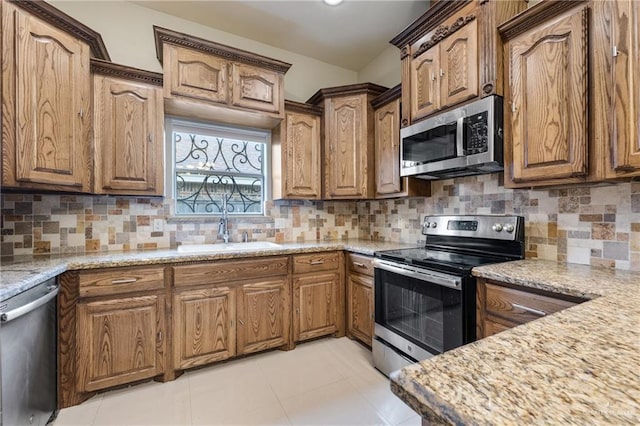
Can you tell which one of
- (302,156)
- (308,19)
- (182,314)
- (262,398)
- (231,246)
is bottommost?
(262,398)

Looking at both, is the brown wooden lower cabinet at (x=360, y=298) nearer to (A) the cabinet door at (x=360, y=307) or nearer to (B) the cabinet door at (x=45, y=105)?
(A) the cabinet door at (x=360, y=307)

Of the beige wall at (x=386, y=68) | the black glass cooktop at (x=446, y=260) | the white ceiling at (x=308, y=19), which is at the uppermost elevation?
the white ceiling at (x=308, y=19)

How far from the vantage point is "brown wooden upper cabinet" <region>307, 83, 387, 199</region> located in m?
2.74

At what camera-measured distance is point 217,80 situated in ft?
7.53

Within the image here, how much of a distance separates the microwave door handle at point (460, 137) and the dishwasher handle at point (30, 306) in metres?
2.42

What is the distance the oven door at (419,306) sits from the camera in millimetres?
1578

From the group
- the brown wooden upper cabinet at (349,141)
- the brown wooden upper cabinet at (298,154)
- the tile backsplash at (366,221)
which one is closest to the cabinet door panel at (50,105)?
the tile backsplash at (366,221)

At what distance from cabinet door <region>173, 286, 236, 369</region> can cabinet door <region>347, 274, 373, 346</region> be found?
101 centimetres

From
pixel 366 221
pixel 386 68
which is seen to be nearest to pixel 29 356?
pixel 366 221

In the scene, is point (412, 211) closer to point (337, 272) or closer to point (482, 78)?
point (337, 272)

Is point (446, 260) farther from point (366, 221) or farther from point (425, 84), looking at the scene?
point (366, 221)

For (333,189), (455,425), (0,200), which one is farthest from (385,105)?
(0,200)

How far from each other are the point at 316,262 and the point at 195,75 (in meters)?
1.79

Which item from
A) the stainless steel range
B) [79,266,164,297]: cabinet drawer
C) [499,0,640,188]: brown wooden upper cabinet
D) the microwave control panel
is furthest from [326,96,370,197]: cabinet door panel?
[79,266,164,297]: cabinet drawer
